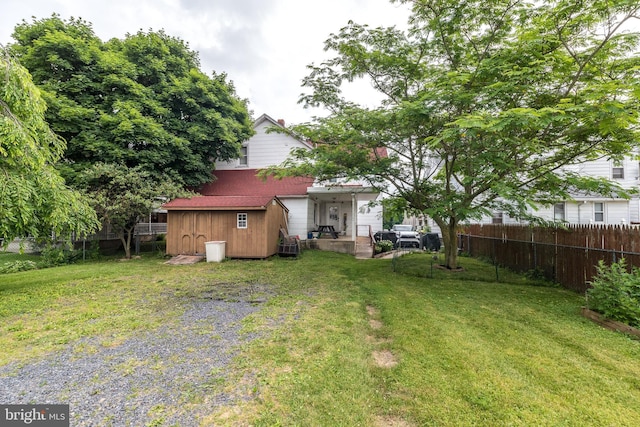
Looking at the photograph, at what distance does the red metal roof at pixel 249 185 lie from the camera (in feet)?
54.0

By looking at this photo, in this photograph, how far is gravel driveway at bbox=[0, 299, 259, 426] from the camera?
2.60m

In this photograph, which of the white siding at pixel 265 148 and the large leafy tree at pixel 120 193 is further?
the white siding at pixel 265 148

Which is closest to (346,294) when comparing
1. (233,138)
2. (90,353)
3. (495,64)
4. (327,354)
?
(327,354)

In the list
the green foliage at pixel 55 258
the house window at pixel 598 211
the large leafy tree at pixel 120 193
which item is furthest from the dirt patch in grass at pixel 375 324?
the house window at pixel 598 211

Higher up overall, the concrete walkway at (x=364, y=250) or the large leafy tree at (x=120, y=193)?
the large leafy tree at (x=120, y=193)

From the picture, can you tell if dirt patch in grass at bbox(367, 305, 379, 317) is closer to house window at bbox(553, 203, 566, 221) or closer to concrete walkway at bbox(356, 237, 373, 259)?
concrete walkway at bbox(356, 237, 373, 259)

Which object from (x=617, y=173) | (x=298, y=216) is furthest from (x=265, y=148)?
(x=617, y=173)

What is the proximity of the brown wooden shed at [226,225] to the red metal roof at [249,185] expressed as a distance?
3235 millimetres

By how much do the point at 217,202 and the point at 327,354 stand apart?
10.6 meters

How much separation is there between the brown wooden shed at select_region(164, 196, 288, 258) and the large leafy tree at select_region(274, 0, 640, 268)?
13.3ft

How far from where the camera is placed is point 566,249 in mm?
7578

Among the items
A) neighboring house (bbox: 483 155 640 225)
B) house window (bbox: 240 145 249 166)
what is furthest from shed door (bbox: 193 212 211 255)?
neighboring house (bbox: 483 155 640 225)

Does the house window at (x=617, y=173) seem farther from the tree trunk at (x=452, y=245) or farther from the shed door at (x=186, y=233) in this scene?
the shed door at (x=186, y=233)

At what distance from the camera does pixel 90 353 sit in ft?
12.5
